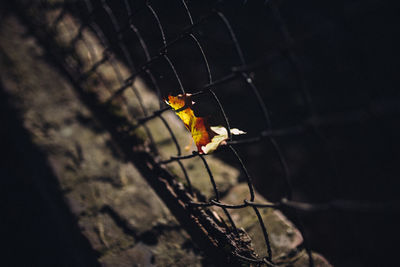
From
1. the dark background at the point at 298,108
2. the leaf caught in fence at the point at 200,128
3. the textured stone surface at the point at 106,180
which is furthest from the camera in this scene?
the dark background at the point at 298,108

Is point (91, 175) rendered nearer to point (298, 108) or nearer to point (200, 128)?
point (200, 128)

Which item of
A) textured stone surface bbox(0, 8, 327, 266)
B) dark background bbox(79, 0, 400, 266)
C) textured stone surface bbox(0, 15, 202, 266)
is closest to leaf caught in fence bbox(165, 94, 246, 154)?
dark background bbox(79, 0, 400, 266)

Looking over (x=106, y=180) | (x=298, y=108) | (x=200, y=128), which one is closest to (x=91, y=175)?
(x=106, y=180)

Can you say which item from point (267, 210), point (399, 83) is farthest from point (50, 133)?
point (399, 83)

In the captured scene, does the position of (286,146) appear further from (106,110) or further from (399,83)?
(399,83)

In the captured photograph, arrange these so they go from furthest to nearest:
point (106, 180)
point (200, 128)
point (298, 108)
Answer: point (298, 108), point (106, 180), point (200, 128)

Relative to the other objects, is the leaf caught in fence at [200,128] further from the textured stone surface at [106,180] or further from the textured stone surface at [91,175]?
the textured stone surface at [91,175]

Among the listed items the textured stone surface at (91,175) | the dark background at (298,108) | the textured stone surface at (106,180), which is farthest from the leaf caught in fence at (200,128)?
the textured stone surface at (91,175)

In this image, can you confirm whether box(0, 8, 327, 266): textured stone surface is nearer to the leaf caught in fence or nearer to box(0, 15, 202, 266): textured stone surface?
box(0, 15, 202, 266): textured stone surface
